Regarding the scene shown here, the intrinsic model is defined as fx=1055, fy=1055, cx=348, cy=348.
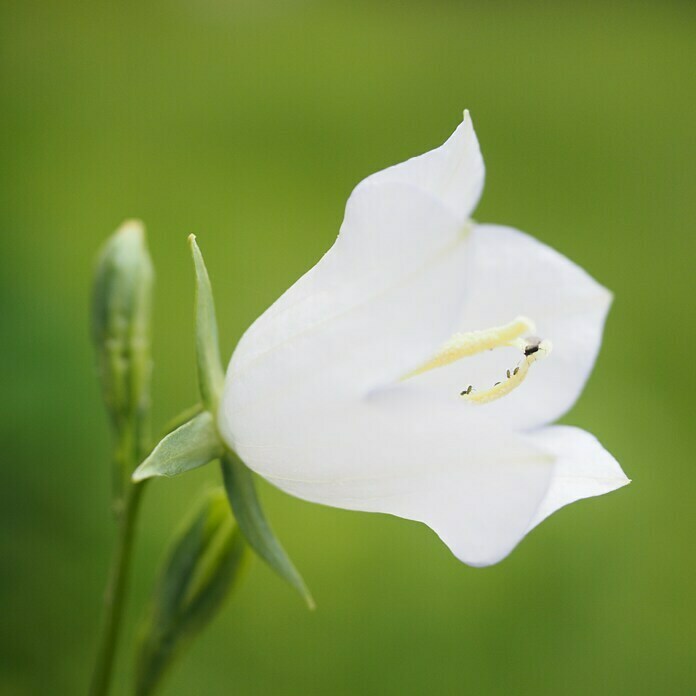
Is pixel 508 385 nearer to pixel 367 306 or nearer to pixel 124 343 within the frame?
pixel 367 306

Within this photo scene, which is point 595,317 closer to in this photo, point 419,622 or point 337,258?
point 337,258

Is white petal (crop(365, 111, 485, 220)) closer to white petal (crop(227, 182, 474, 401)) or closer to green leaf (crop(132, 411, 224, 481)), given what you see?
white petal (crop(227, 182, 474, 401))

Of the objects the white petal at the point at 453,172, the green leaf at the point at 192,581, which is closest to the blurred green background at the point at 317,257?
the green leaf at the point at 192,581

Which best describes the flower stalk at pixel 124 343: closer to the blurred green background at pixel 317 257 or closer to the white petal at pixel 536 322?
the white petal at pixel 536 322

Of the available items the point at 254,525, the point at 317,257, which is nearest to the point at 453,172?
the point at 254,525

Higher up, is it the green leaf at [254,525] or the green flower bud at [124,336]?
the green flower bud at [124,336]

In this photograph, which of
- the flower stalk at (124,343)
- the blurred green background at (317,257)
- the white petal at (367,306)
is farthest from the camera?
the blurred green background at (317,257)

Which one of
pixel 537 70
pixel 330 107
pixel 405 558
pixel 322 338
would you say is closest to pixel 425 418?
pixel 322 338
